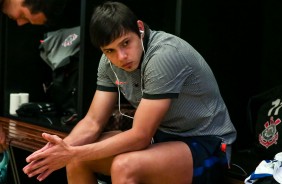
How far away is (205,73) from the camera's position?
1665 millimetres

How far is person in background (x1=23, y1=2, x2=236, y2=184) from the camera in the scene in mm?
1533

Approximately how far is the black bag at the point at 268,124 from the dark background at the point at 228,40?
0.19m

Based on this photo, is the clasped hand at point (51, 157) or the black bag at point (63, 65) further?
the black bag at point (63, 65)

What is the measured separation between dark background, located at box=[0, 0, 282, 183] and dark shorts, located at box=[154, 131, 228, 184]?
617mm

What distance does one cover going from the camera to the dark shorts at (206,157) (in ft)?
5.21

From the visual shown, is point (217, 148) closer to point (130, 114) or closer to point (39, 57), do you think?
point (130, 114)

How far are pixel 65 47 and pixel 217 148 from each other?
137 centimetres

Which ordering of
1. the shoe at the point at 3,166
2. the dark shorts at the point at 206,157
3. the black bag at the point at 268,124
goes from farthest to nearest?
the shoe at the point at 3,166
the black bag at the point at 268,124
the dark shorts at the point at 206,157

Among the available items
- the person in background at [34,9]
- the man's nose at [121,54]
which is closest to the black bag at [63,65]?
the person in background at [34,9]

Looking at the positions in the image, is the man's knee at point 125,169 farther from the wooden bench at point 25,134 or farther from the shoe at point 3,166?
the shoe at point 3,166

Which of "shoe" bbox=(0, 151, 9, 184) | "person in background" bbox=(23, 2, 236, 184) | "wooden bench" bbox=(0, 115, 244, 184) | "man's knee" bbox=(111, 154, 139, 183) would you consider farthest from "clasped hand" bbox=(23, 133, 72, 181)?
A: "shoe" bbox=(0, 151, 9, 184)

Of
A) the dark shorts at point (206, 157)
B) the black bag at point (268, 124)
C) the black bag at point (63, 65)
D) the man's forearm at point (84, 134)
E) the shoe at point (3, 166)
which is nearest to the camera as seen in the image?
the dark shorts at point (206, 157)

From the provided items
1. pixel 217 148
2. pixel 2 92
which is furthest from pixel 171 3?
pixel 2 92

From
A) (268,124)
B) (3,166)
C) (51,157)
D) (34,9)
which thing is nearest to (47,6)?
(34,9)
